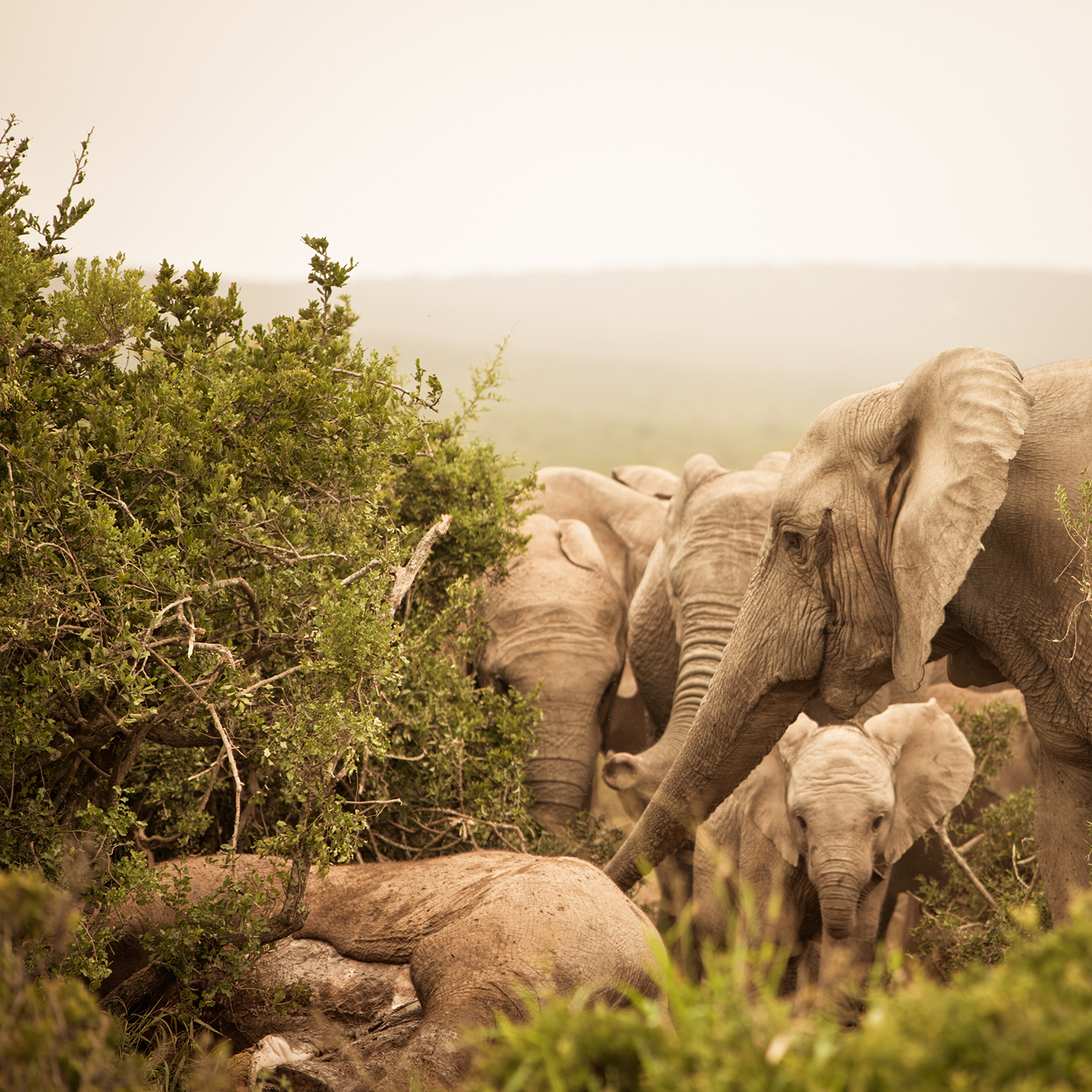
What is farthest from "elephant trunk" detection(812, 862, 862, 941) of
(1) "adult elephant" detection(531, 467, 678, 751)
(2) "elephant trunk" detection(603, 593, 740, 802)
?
(1) "adult elephant" detection(531, 467, 678, 751)

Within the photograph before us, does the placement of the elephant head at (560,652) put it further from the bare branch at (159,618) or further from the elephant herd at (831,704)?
the bare branch at (159,618)

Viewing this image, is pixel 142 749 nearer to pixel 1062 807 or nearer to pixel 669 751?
pixel 669 751

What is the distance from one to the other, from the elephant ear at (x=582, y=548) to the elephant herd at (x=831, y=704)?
45.1 inches

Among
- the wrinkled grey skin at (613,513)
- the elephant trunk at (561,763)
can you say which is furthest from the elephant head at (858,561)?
the wrinkled grey skin at (613,513)

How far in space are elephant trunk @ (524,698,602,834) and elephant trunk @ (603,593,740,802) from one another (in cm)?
77

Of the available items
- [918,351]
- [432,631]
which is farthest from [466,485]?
[918,351]

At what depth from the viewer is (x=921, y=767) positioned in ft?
16.5

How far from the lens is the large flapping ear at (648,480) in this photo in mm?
8688

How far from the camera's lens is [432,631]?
5152 millimetres

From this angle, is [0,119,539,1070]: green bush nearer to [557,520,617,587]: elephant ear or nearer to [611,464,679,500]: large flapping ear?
[557,520,617,587]: elephant ear

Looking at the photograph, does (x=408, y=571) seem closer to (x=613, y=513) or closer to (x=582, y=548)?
(x=582, y=548)

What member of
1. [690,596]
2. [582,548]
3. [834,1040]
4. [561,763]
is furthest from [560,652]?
[834,1040]

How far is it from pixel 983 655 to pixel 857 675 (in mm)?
455

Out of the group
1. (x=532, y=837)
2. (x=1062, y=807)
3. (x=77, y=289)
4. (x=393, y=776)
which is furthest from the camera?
(x=532, y=837)
